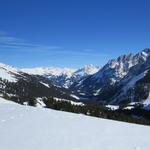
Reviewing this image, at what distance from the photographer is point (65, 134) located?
49.5 feet

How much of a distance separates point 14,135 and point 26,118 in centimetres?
404

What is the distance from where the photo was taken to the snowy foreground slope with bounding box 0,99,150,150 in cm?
1312

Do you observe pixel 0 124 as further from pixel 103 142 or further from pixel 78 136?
pixel 103 142

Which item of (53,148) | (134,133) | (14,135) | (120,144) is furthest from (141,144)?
(14,135)

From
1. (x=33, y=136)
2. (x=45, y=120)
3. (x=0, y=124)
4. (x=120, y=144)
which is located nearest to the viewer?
(x=120, y=144)

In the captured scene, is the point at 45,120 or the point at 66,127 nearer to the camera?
the point at 66,127

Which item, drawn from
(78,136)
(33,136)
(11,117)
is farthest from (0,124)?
(78,136)

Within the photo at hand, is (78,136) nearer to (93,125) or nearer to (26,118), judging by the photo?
(93,125)

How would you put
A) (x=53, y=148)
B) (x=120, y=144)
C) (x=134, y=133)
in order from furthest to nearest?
1. (x=134, y=133)
2. (x=120, y=144)
3. (x=53, y=148)

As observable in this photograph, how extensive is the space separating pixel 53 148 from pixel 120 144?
9.89 ft

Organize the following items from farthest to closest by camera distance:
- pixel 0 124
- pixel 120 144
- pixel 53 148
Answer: pixel 0 124 → pixel 120 144 → pixel 53 148

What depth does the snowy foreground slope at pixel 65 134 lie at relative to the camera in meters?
13.1

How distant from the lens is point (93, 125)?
57.2ft

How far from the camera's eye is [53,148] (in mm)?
12656
